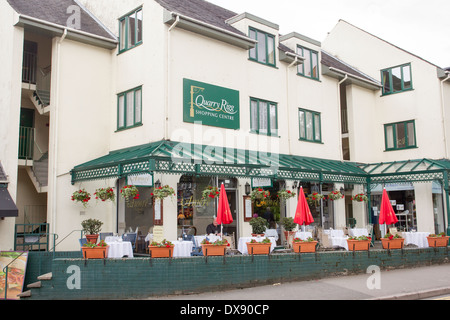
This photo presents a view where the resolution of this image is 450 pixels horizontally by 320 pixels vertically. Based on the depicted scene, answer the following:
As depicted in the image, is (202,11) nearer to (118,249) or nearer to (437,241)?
(118,249)

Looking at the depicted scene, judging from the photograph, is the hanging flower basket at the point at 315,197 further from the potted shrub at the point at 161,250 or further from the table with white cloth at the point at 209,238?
the potted shrub at the point at 161,250

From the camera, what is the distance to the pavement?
1023cm

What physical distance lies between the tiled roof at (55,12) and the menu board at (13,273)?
8.16 m

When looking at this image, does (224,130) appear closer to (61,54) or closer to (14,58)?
(61,54)

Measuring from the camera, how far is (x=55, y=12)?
57.4ft

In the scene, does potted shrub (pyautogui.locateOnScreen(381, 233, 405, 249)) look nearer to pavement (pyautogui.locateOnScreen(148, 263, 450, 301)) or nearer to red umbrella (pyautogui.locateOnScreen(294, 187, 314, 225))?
pavement (pyautogui.locateOnScreen(148, 263, 450, 301))

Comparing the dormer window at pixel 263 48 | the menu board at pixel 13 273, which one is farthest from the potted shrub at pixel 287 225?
the menu board at pixel 13 273

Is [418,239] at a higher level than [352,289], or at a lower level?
higher

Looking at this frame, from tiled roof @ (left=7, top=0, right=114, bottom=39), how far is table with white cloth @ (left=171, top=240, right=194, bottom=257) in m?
9.08

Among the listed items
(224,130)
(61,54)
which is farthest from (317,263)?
(61,54)

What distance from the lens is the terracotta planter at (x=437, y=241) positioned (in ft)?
51.8

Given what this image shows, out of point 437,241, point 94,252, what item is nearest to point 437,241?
point 437,241

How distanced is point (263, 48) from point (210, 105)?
441 centimetres

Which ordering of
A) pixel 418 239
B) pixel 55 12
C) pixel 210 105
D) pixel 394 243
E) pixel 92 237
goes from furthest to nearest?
pixel 55 12, pixel 418 239, pixel 210 105, pixel 394 243, pixel 92 237
